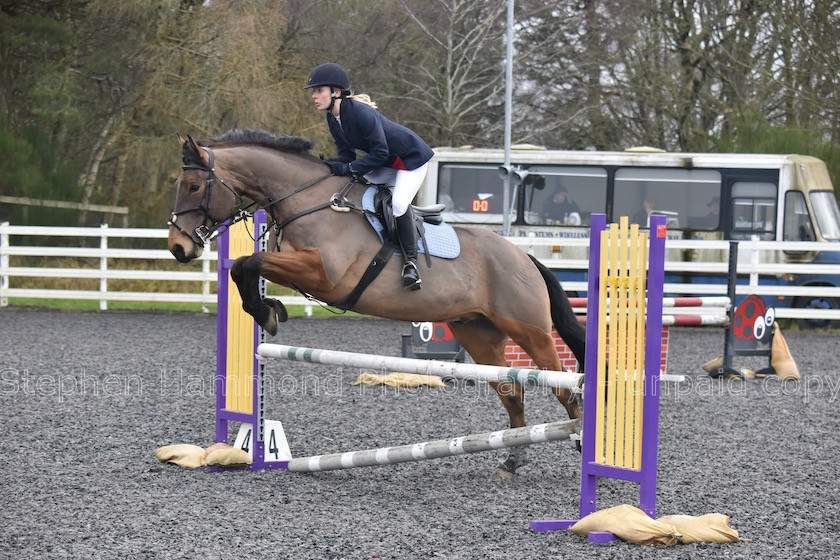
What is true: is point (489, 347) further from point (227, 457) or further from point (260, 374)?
point (227, 457)

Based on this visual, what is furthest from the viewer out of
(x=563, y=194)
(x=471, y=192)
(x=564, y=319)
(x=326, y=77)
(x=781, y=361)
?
(x=471, y=192)

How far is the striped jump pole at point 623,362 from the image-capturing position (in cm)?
411

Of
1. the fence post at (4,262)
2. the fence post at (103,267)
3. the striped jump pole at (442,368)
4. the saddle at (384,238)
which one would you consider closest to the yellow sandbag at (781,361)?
the saddle at (384,238)

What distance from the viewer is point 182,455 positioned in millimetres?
5457

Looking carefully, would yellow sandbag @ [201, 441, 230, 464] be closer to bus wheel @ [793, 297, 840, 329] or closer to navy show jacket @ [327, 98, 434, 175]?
navy show jacket @ [327, 98, 434, 175]

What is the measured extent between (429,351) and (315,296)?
3883mm

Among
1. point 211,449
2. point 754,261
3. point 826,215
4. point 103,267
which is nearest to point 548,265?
point 754,261

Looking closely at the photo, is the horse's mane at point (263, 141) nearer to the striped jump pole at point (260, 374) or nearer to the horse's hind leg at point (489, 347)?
the striped jump pole at point (260, 374)

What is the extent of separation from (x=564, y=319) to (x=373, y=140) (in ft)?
5.20

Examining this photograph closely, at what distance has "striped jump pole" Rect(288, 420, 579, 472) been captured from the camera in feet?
15.0

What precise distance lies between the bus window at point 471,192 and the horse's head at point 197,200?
11768 millimetres

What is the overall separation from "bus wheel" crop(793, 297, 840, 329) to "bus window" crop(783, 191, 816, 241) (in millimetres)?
967

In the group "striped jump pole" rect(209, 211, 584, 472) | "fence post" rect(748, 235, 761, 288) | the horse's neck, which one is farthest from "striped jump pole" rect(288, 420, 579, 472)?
"fence post" rect(748, 235, 761, 288)

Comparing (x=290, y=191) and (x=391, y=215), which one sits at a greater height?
(x=290, y=191)
